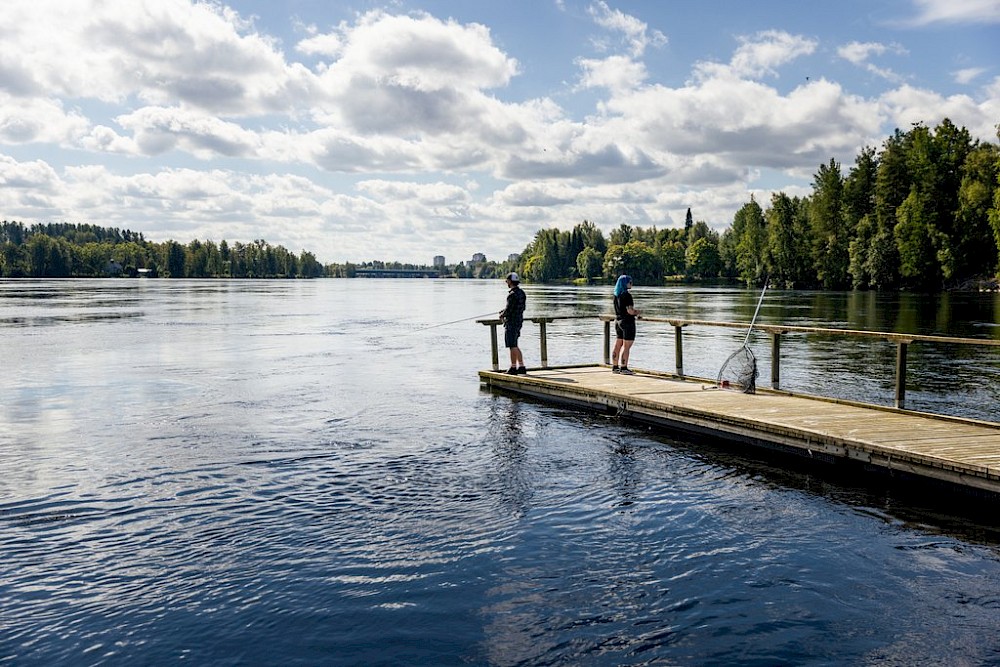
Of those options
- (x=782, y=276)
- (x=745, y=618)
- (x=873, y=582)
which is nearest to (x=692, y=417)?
(x=873, y=582)

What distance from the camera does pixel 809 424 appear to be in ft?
39.7

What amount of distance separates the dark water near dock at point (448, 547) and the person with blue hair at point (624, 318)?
2.56 meters

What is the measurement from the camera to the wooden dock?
9.93 m

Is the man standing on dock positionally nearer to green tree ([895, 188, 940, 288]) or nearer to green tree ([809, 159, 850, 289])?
green tree ([895, 188, 940, 288])

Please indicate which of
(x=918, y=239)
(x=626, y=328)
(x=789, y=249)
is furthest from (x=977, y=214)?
(x=626, y=328)

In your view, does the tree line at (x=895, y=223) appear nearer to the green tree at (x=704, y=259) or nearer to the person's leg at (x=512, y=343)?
the green tree at (x=704, y=259)

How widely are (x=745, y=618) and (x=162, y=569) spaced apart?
19.7 feet

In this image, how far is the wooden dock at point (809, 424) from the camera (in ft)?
32.6

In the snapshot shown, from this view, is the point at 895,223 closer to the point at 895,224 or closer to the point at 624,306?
the point at 895,224

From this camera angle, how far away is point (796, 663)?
20.4 feet

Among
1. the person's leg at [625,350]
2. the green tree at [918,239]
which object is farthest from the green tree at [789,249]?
the person's leg at [625,350]

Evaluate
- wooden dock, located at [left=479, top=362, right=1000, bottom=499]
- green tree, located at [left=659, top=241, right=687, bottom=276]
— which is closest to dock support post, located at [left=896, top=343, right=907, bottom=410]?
wooden dock, located at [left=479, top=362, right=1000, bottom=499]

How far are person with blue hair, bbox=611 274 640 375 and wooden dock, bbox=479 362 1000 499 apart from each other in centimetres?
55

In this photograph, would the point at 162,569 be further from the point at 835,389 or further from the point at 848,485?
the point at 835,389
